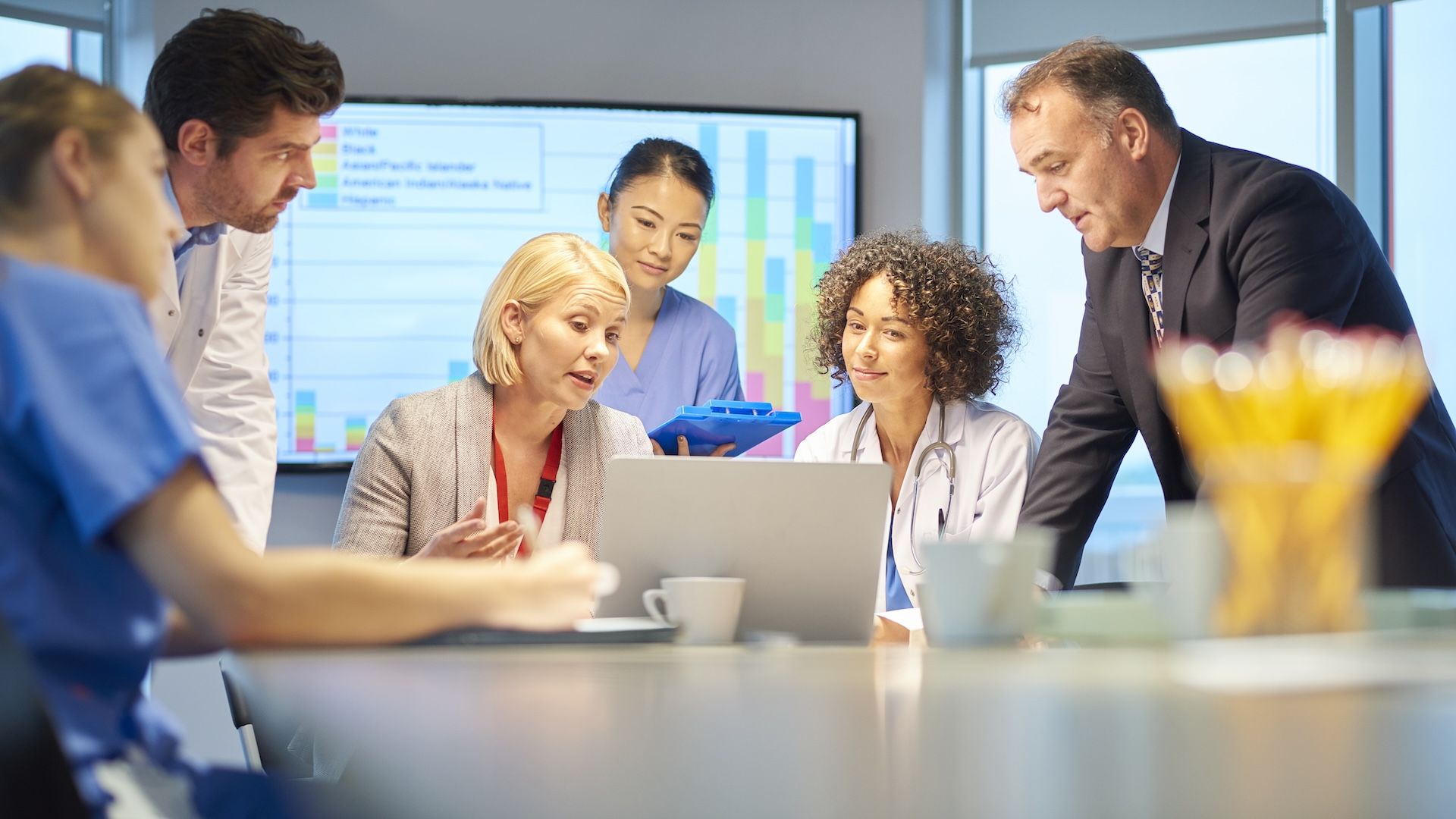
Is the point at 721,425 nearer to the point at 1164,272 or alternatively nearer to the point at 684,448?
the point at 684,448

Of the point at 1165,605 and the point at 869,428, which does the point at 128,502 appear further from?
the point at 869,428

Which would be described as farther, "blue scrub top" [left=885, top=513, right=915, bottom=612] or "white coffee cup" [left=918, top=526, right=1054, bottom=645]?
"blue scrub top" [left=885, top=513, right=915, bottom=612]

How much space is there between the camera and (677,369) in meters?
3.86

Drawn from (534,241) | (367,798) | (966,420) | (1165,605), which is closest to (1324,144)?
(966,420)

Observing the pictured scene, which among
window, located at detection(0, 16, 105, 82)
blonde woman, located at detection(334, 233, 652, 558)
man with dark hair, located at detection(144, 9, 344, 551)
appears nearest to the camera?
man with dark hair, located at detection(144, 9, 344, 551)

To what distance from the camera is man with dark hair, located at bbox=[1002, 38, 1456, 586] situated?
2.34 meters

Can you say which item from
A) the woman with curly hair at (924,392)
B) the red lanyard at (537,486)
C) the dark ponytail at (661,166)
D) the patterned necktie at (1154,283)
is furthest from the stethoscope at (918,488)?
the dark ponytail at (661,166)

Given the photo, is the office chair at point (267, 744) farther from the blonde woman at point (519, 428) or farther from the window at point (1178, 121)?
the window at point (1178, 121)

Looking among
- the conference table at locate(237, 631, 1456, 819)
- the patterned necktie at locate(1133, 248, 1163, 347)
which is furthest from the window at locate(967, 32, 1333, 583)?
the conference table at locate(237, 631, 1456, 819)

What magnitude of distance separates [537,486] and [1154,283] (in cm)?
132

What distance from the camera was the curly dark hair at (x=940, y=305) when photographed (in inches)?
116

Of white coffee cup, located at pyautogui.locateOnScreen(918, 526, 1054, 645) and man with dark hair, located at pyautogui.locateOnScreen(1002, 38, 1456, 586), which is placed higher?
man with dark hair, located at pyautogui.locateOnScreen(1002, 38, 1456, 586)

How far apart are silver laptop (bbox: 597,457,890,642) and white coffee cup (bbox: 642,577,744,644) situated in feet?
0.25

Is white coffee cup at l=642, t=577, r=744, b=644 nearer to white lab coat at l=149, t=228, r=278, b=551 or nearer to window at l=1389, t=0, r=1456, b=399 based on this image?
white lab coat at l=149, t=228, r=278, b=551
